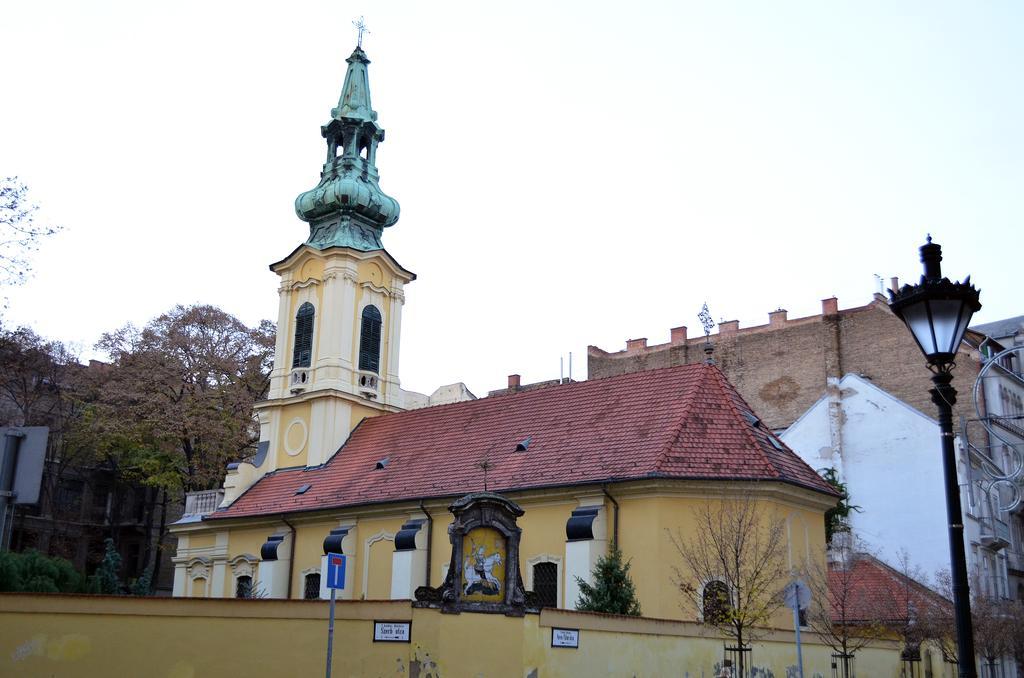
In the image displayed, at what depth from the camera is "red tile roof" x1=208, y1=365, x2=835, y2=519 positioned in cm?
2644

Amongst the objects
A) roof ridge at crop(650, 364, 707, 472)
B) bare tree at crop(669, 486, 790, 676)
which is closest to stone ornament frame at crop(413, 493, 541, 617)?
bare tree at crop(669, 486, 790, 676)

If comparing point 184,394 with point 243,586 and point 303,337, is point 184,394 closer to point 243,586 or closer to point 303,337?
point 303,337

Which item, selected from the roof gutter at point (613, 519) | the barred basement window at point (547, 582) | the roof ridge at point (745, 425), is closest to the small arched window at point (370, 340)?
the barred basement window at point (547, 582)

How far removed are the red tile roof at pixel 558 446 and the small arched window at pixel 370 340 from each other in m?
2.89

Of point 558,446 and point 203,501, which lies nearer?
point 558,446

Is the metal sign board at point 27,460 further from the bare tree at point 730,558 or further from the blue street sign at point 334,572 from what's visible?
the bare tree at point 730,558

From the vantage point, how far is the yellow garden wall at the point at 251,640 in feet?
53.5

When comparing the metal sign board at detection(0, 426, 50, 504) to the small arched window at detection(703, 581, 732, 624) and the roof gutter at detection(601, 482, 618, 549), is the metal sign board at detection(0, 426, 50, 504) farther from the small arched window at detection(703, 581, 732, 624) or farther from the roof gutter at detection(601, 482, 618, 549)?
the roof gutter at detection(601, 482, 618, 549)

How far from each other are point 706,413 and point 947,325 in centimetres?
1981

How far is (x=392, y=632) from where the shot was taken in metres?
16.7

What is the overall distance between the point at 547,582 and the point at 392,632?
35.4ft

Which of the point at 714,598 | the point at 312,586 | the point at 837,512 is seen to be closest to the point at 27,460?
the point at 714,598

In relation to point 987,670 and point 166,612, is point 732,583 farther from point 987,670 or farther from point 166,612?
point 987,670

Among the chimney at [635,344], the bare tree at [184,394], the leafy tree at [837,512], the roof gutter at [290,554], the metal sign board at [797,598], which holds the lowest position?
the metal sign board at [797,598]
